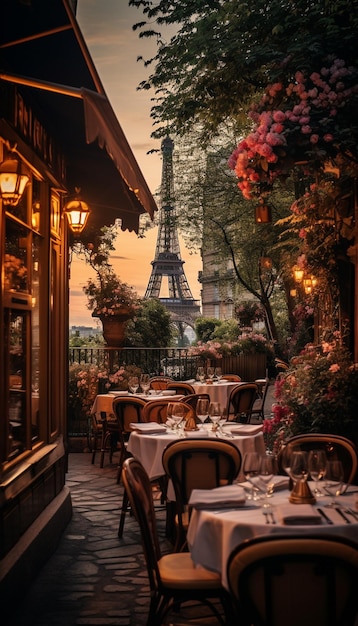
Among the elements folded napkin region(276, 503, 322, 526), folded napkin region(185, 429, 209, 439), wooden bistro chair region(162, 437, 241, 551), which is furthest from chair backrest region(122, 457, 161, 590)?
folded napkin region(185, 429, 209, 439)

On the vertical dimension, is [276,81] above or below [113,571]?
above

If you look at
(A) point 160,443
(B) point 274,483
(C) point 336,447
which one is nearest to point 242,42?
(A) point 160,443

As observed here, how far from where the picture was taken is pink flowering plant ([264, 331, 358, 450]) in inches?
316

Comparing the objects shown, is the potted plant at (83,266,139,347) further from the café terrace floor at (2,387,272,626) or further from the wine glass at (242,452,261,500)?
the wine glass at (242,452,261,500)

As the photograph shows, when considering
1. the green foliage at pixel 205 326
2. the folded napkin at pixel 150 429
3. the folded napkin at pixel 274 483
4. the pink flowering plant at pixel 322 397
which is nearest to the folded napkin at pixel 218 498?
the folded napkin at pixel 274 483

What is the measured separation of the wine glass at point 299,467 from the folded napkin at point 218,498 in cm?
31

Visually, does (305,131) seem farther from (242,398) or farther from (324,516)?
(242,398)

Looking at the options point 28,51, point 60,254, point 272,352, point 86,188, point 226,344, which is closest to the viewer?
point 28,51

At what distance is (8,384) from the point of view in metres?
5.64

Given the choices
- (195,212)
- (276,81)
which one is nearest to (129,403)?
(276,81)

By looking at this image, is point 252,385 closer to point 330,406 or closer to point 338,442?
point 330,406

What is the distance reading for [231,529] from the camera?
4086 mm

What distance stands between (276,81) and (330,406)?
3199mm

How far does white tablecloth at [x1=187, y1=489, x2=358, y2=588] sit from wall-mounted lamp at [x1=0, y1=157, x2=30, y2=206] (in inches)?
95.7
